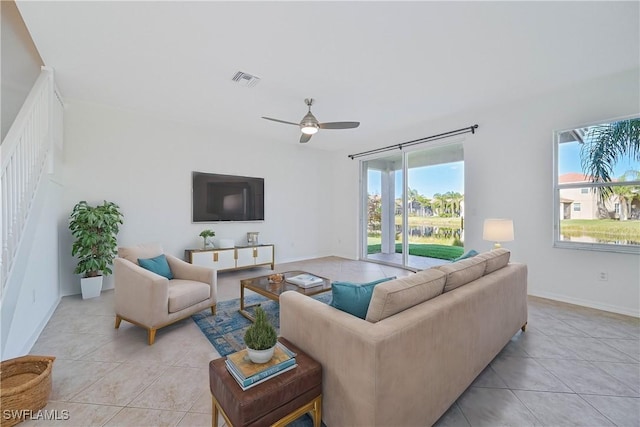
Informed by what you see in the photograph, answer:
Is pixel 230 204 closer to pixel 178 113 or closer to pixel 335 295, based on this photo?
pixel 178 113

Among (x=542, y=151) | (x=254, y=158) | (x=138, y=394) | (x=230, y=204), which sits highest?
(x=254, y=158)

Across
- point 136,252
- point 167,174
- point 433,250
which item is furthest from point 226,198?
point 433,250

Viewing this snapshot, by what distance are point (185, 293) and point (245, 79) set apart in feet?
8.35

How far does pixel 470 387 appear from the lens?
179cm

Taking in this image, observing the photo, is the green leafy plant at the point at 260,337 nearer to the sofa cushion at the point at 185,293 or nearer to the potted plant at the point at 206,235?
the sofa cushion at the point at 185,293

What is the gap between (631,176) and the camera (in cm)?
306

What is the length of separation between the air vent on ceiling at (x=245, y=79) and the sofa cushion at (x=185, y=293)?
8.04ft

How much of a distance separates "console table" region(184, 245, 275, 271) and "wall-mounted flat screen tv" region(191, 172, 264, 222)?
69 centimetres

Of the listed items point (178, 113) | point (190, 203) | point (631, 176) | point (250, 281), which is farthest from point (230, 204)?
point (631, 176)

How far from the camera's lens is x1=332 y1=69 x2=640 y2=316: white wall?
3105mm

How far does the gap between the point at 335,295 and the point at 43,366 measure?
2002 millimetres

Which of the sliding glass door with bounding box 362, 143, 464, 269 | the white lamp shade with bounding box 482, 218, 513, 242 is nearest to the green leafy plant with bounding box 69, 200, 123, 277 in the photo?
the sliding glass door with bounding box 362, 143, 464, 269

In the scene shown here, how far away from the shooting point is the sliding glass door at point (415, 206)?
15.7ft

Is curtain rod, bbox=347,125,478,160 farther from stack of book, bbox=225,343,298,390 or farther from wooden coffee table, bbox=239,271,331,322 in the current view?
stack of book, bbox=225,343,298,390
